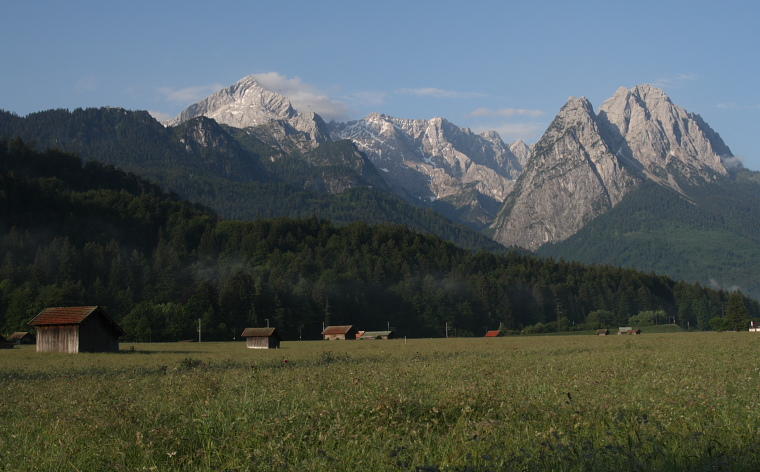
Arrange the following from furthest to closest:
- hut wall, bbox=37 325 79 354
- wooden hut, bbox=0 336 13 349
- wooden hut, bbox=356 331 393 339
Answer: wooden hut, bbox=356 331 393 339
wooden hut, bbox=0 336 13 349
hut wall, bbox=37 325 79 354

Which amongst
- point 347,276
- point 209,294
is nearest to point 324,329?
point 209,294

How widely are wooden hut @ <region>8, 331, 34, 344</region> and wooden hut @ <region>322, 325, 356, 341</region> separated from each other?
174 feet

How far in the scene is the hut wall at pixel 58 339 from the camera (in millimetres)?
66938

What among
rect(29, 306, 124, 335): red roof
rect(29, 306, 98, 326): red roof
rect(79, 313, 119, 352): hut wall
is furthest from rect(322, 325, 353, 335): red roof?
rect(29, 306, 98, 326): red roof

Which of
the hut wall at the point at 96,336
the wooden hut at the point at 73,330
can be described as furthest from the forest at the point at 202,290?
the wooden hut at the point at 73,330

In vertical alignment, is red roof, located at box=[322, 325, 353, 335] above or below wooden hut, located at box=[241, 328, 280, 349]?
below

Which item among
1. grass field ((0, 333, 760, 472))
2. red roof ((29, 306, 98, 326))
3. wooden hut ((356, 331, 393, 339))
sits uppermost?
red roof ((29, 306, 98, 326))

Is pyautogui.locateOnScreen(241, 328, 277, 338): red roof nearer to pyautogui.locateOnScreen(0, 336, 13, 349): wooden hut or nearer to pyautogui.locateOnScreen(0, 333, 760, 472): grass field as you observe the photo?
pyautogui.locateOnScreen(0, 336, 13, 349): wooden hut

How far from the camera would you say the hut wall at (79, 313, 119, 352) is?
67.3 m

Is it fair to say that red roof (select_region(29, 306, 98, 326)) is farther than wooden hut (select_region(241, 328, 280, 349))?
No

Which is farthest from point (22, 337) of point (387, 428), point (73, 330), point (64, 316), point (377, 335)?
point (387, 428)

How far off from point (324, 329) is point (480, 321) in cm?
5812

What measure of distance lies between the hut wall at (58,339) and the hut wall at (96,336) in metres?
0.57

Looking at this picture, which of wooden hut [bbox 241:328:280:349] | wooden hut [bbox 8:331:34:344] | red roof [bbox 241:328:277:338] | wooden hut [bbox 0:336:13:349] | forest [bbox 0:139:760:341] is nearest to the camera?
wooden hut [bbox 0:336:13:349]
